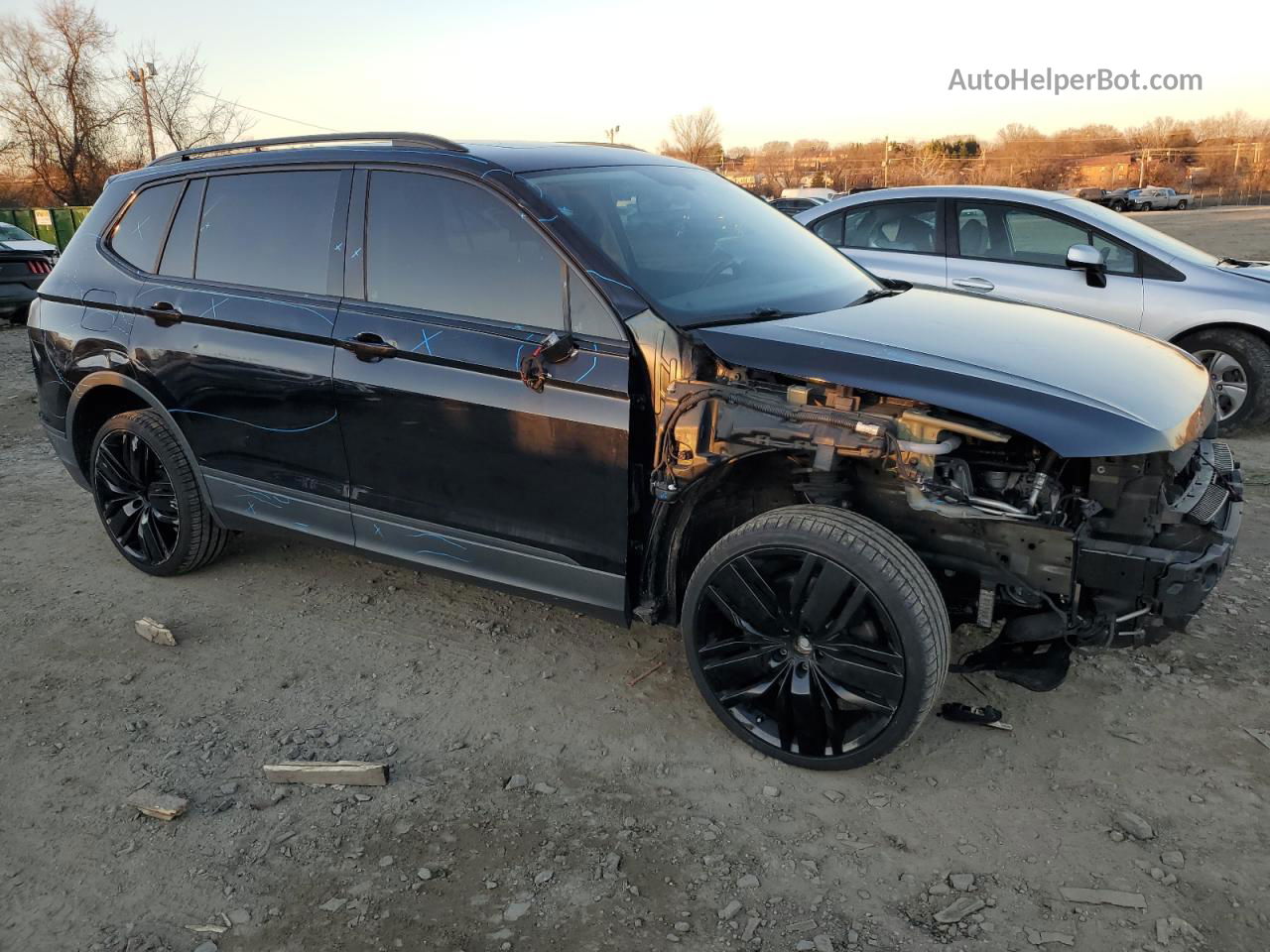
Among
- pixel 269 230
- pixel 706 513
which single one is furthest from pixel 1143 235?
pixel 269 230

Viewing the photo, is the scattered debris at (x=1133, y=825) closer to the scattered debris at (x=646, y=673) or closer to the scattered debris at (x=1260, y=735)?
the scattered debris at (x=1260, y=735)

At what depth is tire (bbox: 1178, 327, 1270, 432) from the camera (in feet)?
20.4

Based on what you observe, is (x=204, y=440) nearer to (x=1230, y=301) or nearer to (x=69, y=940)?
(x=69, y=940)

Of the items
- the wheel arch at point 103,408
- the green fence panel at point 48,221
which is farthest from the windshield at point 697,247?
the green fence panel at point 48,221

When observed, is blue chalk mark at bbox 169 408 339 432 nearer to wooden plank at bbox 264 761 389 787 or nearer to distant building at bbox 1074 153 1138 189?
wooden plank at bbox 264 761 389 787

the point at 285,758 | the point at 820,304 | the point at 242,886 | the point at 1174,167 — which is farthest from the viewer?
the point at 1174,167

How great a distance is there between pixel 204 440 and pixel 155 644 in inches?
35.5

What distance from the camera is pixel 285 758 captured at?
10.6 ft

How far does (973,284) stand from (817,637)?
444 centimetres

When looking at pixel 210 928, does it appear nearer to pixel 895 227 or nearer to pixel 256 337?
pixel 256 337

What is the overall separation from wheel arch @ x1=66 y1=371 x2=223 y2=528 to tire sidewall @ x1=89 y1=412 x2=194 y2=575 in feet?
0.25

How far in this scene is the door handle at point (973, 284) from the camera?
6.50 m

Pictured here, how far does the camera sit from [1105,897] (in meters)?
2.48

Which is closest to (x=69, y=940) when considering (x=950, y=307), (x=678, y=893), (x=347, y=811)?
(x=347, y=811)
